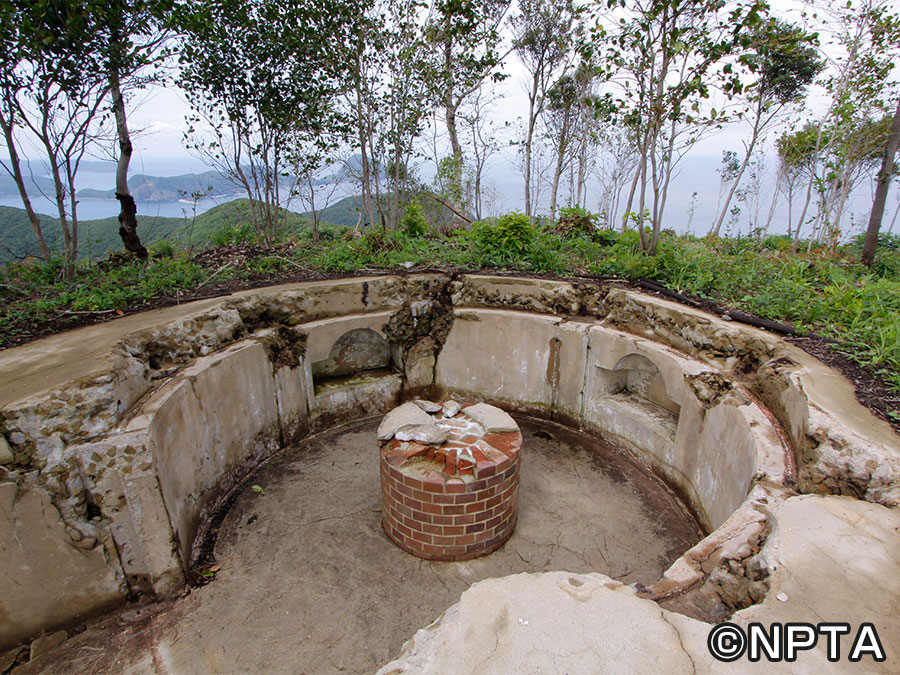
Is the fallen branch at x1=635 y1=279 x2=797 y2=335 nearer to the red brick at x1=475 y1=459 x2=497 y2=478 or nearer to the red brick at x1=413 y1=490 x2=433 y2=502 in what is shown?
the red brick at x1=475 y1=459 x2=497 y2=478

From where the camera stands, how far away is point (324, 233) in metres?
11.2

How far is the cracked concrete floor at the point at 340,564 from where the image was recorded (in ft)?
8.81

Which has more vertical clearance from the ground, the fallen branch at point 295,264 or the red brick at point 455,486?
the fallen branch at point 295,264

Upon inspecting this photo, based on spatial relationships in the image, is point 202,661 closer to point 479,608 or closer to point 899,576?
point 479,608

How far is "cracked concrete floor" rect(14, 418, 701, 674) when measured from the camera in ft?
8.81

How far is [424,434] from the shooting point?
3.65 metres

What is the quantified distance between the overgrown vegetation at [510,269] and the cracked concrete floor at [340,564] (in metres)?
2.08

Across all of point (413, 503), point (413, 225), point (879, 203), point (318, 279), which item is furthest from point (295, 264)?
point (879, 203)

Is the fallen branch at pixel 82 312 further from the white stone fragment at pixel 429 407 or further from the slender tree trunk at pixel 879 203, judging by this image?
the slender tree trunk at pixel 879 203

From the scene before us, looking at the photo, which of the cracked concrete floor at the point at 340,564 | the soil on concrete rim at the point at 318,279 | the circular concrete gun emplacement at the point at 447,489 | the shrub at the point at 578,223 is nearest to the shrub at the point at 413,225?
the soil on concrete rim at the point at 318,279

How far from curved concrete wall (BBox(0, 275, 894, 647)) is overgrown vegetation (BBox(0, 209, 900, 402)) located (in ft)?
2.09

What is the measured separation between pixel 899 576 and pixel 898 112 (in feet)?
30.5

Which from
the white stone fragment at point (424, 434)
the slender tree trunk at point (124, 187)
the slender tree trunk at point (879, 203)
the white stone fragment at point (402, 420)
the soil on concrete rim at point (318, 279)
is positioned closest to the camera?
the soil on concrete rim at point (318, 279)

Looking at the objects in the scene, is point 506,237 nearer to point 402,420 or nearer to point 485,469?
point 402,420
